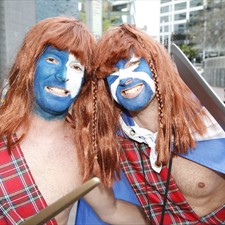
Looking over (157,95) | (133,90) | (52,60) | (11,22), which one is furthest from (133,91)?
(11,22)

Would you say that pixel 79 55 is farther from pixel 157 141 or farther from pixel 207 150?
pixel 207 150

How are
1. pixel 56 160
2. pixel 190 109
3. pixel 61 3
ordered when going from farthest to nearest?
pixel 61 3, pixel 190 109, pixel 56 160

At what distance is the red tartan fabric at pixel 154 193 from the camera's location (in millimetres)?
1619

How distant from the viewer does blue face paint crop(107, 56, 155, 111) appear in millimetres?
1492

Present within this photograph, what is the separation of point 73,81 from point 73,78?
1 cm

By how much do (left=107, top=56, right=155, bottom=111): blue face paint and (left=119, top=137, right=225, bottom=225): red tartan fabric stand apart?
27 centimetres

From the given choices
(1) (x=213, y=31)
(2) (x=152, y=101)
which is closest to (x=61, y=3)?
(2) (x=152, y=101)

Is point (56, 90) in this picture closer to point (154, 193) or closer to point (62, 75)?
point (62, 75)

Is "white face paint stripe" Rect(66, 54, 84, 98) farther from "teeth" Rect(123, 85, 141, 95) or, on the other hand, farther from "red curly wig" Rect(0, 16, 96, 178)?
"teeth" Rect(123, 85, 141, 95)

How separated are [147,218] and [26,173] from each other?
75 cm

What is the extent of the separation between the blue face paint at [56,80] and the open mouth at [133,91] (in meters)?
0.21

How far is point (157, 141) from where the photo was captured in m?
1.55

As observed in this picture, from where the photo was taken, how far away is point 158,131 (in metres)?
1.56

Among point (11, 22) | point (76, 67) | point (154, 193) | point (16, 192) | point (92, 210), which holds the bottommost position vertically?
point (92, 210)
